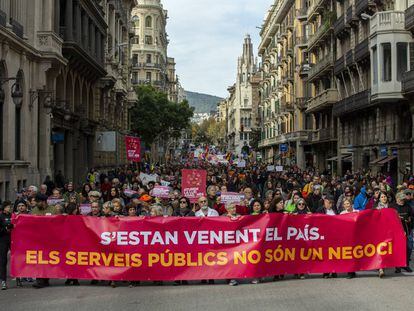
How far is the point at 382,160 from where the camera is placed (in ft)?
114

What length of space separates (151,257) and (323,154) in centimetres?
4566

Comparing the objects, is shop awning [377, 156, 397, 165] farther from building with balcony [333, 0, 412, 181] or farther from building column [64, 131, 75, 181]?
building column [64, 131, 75, 181]

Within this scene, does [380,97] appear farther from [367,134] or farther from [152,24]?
[152,24]

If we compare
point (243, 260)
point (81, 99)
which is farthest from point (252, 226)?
point (81, 99)

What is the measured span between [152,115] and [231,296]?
61.8 metres

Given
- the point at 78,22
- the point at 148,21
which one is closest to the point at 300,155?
the point at 78,22

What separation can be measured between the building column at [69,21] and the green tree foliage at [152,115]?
1454 inches

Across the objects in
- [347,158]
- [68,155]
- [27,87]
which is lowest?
[347,158]

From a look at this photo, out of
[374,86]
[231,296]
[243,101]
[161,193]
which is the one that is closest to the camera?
[231,296]

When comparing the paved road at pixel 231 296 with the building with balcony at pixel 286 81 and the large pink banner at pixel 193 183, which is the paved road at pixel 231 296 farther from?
the building with balcony at pixel 286 81

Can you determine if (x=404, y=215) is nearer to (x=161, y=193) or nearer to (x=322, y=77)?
(x=161, y=193)

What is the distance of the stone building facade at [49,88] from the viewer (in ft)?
80.4

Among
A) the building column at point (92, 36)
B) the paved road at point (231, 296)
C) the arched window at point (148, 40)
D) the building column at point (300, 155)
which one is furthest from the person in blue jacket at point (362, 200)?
the arched window at point (148, 40)

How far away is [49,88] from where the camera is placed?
97.1 feet
